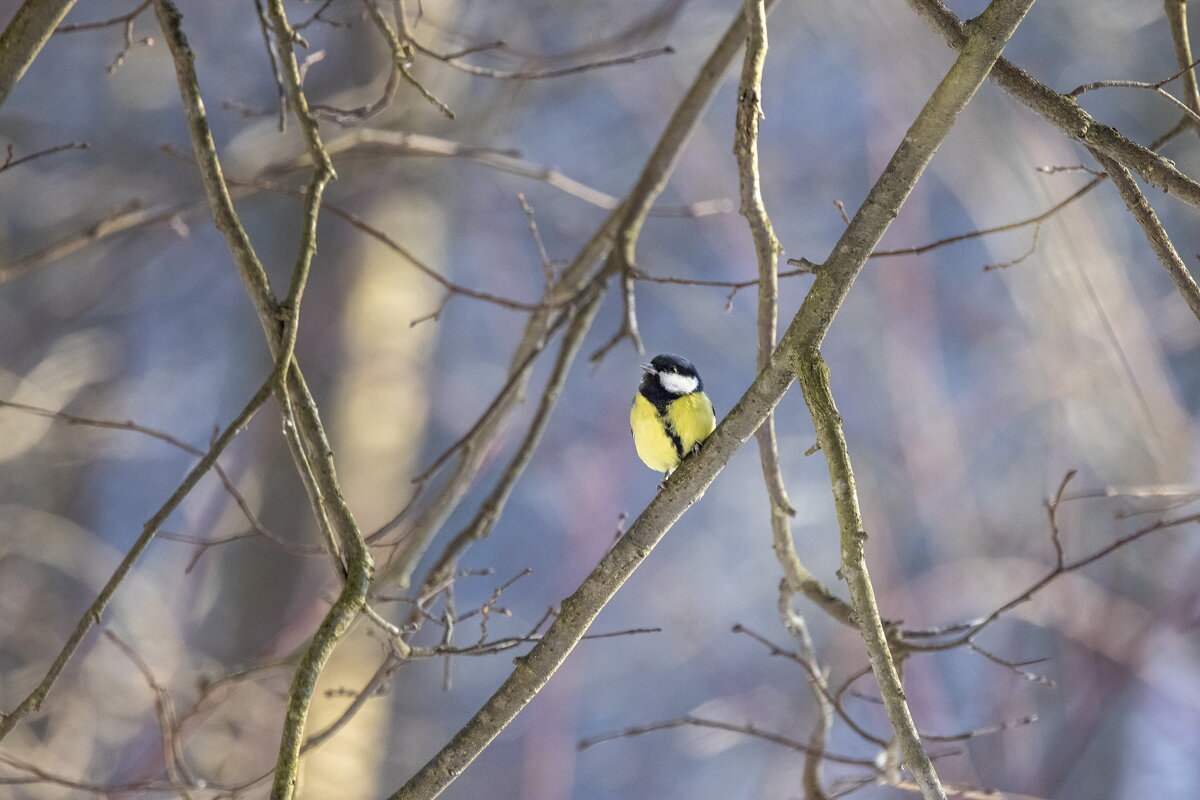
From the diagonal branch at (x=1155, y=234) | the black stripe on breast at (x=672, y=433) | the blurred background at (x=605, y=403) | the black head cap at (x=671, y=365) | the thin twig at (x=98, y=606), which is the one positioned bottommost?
the thin twig at (x=98, y=606)

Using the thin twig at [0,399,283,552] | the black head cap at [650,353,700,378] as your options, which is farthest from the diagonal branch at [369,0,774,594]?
the thin twig at [0,399,283,552]

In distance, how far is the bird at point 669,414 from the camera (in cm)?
290

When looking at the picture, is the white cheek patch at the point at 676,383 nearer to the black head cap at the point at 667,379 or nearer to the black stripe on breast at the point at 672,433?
the black head cap at the point at 667,379

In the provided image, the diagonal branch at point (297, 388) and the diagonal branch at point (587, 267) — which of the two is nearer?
the diagonal branch at point (297, 388)

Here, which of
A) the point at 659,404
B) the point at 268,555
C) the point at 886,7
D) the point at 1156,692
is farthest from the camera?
the point at 886,7

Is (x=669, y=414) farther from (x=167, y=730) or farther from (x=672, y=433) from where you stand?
(x=167, y=730)

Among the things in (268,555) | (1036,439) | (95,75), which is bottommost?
(268,555)

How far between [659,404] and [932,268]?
583 centimetres

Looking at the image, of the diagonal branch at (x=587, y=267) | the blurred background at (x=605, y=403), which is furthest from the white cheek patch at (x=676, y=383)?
the blurred background at (x=605, y=403)

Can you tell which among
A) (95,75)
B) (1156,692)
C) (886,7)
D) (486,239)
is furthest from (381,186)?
(1156,692)

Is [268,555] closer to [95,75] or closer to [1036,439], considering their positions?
[95,75]

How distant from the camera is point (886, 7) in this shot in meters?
7.18

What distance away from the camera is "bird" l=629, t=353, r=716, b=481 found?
9.52ft

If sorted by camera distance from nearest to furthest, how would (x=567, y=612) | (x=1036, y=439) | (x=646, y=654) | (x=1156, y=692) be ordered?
1. (x=567, y=612)
2. (x=1156, y=692)
3. (x=1036, y=439)
4. (x=646, y=654)
